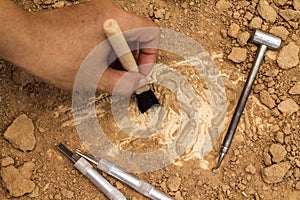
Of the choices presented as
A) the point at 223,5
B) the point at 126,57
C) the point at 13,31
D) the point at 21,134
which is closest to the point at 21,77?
the point at 21,134

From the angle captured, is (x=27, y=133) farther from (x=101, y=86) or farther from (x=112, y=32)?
(x=112, y=32)

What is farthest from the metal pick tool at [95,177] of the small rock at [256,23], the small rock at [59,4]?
the small rock at [256,23]

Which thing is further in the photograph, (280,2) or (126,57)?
(280,2)

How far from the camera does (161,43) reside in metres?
1.59

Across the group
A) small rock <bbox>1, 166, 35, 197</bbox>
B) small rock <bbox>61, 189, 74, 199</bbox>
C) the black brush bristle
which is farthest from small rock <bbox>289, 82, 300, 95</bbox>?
small rock <bbox>1, 166, 35, 197</bbox>

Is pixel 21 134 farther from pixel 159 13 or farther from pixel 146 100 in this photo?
pixel 159 13

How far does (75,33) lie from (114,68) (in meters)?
0.19

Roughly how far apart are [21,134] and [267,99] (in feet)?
2.62

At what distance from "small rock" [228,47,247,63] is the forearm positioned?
25.8 inches

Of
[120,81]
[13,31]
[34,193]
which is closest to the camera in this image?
[13,31]

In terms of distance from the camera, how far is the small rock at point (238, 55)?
61.9 inches

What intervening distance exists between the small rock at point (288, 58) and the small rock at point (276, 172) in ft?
1.05

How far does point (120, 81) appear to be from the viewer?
1.40 meters

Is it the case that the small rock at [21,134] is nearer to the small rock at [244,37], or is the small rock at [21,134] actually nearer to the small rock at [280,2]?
the small rock at [244,37]
